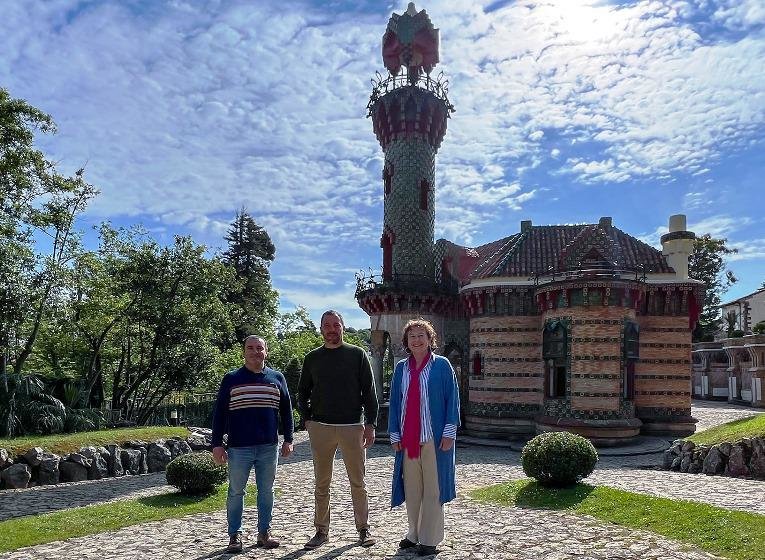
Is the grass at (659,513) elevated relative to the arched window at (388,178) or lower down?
lower down

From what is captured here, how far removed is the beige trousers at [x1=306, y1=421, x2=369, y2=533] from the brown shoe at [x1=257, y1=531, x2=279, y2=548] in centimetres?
55

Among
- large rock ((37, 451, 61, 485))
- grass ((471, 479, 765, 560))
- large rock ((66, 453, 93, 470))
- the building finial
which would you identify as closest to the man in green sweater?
grass ((471, 479, 765, 560))

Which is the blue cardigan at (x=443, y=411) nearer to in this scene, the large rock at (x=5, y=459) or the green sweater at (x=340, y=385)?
the green sweater at (x=340, y=385)

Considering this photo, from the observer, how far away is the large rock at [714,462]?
45.1 feet

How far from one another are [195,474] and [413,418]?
6.11 metres

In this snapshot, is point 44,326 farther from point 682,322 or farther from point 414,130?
point 682,322

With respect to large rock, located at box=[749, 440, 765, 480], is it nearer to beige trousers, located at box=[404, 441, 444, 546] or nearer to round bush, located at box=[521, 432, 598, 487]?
round bush, located at box=[521, 432, 598, 487]

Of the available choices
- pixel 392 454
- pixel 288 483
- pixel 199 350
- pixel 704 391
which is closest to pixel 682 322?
pixel 392 454

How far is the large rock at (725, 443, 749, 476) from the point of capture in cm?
1327

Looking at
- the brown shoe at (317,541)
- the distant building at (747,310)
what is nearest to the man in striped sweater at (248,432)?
the brown shoe at (317,541)

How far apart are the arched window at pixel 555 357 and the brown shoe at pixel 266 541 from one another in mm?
15932

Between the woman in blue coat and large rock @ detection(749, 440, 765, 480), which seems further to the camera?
large rock @ detection(749, 440, 765, 480)

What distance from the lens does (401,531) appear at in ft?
26.6

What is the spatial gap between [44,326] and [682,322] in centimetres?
2360
